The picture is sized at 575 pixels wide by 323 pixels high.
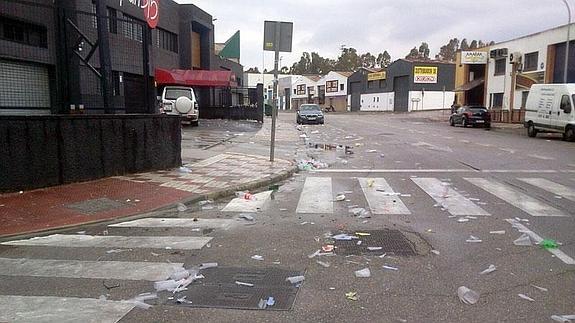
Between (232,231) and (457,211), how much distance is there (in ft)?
12.1

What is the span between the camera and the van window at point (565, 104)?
23547 millimetres

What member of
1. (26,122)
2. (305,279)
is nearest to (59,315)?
(305,279)

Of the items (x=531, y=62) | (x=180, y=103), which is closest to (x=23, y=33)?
(x=180, y=103)

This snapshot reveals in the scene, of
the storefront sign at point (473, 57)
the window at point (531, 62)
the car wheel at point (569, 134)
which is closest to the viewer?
the car wheel at point (569, 134)

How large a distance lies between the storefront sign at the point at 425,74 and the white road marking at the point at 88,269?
70756 millimetres

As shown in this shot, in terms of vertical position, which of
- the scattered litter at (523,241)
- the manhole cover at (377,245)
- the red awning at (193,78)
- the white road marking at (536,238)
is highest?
the red awning at (193,78)

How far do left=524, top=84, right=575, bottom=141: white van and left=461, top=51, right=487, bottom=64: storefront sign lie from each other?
1918 cm

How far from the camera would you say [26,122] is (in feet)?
30.0

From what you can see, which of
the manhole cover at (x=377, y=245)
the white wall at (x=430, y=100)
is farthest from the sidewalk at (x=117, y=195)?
the white wall at (x=430, y=100)

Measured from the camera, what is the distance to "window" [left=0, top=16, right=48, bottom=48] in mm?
16339

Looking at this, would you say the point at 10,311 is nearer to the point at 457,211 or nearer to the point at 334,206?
the point at 334,206

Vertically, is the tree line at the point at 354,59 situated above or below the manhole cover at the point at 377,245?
above

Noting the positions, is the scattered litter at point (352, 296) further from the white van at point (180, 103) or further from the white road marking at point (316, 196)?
the white van at point (180, 103)

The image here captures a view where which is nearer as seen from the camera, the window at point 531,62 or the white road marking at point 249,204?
the white road marking at point 249,204
